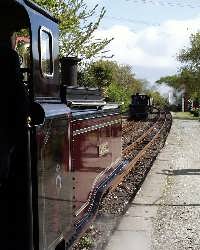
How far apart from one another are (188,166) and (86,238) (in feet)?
26.6

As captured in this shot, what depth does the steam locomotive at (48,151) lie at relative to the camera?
4.02 meters

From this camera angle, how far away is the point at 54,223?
462 centimetres

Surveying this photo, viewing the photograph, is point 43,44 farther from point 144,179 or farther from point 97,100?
point 144,179

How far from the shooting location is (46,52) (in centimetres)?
468

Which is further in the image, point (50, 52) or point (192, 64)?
point (192, 64)

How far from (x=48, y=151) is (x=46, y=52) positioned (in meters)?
0.90

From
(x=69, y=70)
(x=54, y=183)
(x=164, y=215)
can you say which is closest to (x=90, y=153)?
(x=69, y=70)

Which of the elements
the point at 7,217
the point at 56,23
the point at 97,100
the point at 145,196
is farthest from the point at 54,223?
the point at 145,196

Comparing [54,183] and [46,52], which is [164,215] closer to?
[54,183]

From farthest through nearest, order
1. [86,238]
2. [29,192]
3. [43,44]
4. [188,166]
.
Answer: [188,166] → [86,238] → [43,44] → [29,192]

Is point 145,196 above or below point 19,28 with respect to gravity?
below

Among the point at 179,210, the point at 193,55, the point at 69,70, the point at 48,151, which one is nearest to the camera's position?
the point at 48,151

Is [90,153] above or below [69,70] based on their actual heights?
below

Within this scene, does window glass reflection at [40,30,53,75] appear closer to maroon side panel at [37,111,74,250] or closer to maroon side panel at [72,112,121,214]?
maroon side panel at [37,111,74,250]
